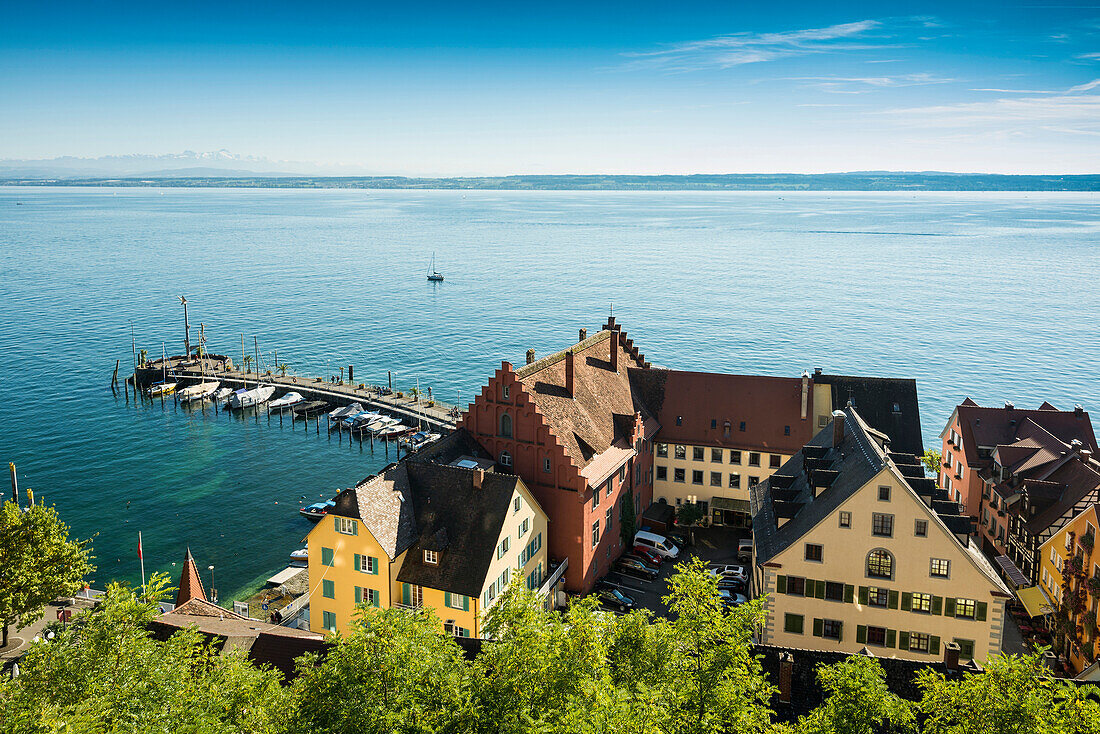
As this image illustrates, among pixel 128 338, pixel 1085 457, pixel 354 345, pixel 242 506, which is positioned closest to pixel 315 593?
pixel 242 506

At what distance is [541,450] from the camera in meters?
61.8

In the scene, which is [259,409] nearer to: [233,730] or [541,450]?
[541,450]

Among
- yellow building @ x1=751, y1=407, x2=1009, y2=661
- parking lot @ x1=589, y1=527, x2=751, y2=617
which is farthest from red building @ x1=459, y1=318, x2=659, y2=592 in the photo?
yellow building @ x1=751, y1=407, x2=1009, y2=661

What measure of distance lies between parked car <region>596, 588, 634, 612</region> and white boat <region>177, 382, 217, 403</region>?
312 ft

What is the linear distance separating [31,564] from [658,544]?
45791 millimetres

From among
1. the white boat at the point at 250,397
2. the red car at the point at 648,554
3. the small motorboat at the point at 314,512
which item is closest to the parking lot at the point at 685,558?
the red car at the point at 648,554

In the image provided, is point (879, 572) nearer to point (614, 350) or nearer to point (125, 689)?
point (614, 350)

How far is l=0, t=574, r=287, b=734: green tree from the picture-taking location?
24.1 meters

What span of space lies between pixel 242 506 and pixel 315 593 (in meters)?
39.7

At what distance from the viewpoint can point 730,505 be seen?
73.2 metres

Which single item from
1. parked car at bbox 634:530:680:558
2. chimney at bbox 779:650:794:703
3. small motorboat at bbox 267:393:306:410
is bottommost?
small motorboat at bbox 267:393:306:410

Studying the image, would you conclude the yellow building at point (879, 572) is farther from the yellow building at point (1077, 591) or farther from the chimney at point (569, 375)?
the chimney at point (569, 375)

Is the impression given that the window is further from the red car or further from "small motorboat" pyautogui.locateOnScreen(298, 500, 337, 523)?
"small motorboat" pyautogui.locateOnScreen(298, 500, 337, 523)

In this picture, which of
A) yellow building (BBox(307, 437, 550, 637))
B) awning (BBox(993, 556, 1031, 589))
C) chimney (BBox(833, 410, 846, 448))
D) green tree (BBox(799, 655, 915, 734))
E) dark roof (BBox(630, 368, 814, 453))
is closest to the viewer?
green tree (BBox(799, 655, 915, 734))
